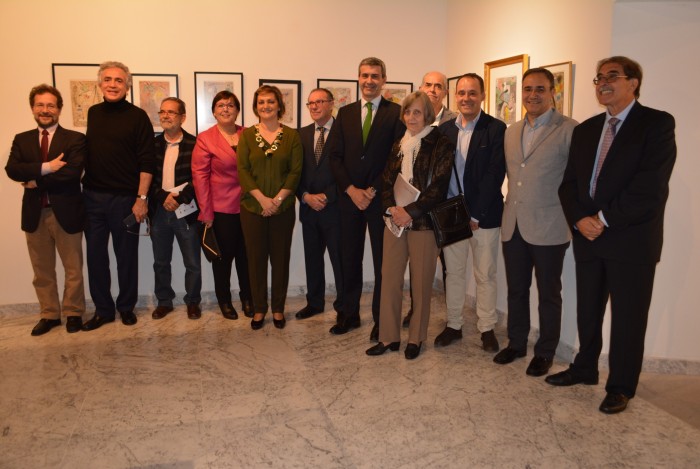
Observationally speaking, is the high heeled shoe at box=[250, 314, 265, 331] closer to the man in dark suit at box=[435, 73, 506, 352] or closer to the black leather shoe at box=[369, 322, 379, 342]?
the black leather shoe at box=[369, 322, 379, 342]

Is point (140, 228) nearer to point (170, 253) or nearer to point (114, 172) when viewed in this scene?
point (170, 253)

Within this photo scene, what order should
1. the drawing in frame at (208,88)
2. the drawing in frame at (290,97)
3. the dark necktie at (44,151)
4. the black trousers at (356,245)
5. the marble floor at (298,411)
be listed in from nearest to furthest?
the marble floor at (298,411) < the black trousers at (356,245) < the dark necktie at (44,151) < the drawing in frame at (208,88) < the drawing in frame at (290,97)

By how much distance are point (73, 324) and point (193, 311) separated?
0.89 meters

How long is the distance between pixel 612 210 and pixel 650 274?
39cm

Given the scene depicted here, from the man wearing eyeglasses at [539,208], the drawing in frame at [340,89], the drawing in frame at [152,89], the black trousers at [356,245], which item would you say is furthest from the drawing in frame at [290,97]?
the man wearing eyeglasses at [539,208]

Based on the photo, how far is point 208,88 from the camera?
204 inches

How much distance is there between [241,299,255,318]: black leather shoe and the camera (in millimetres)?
4828

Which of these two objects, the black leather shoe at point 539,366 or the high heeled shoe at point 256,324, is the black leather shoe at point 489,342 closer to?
the black leather shoe at point 539,366

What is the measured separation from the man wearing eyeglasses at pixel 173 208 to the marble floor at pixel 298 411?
71 centimetres

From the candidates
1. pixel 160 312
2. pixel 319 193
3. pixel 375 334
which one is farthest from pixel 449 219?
pixel 160 312

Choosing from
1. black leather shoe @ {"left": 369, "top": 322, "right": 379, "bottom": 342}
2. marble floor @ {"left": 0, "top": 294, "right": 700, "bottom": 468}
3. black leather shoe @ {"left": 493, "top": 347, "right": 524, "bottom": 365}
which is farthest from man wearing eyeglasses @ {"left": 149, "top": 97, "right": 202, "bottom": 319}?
black leather shoe @ {"left": 493, "top": 347, "right": 524, "bottom": 365}

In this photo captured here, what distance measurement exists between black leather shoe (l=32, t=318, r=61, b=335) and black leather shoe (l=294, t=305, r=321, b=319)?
72.8 inches

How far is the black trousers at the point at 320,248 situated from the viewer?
4.52m

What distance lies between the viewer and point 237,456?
272cm
